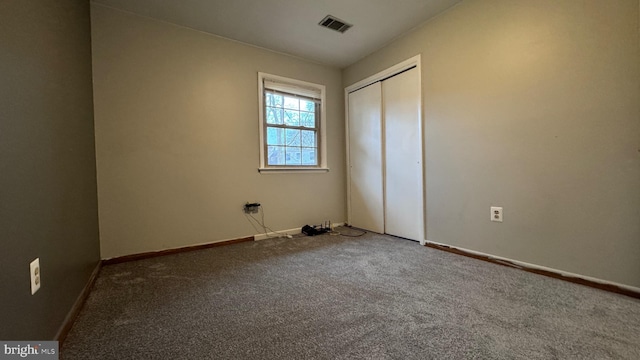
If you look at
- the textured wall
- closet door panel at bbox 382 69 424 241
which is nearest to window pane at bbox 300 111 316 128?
closet door panel at bbox 382 69 424 241

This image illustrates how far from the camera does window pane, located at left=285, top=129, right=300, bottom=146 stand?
10.4ft

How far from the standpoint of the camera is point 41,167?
100cm

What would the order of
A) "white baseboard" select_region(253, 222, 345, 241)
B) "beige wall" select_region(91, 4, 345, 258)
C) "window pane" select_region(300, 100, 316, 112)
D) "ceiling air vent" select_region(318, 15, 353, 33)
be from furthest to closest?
"window pane" select_region(300, 100, 316, 112) → "white baseboard" select_region(253, 222, 345, 241) → "ceiling air vent" select_region(318, 15, 353, 33) → "beige wall" select_region(91, 4, 345, 258)

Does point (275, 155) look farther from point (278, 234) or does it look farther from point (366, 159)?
point (366, 159)

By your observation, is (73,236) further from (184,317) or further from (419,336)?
(419,336)

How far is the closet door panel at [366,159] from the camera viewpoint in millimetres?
3074

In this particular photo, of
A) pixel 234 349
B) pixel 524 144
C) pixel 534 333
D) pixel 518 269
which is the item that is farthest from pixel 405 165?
pixel 234 349

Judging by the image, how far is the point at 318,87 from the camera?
332 centimetres

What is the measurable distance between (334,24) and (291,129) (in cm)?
133

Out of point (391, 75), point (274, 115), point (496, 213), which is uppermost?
point (391, 75)

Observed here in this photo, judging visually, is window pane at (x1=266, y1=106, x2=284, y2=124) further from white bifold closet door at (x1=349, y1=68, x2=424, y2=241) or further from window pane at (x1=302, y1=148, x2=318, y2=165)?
white bifold closet door at (x1=349, y1=68, x2=424, y2=241)

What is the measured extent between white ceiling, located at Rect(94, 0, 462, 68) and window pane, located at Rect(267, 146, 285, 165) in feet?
4.17

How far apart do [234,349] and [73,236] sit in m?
1.21

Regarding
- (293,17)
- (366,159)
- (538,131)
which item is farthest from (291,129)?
(538,131)
